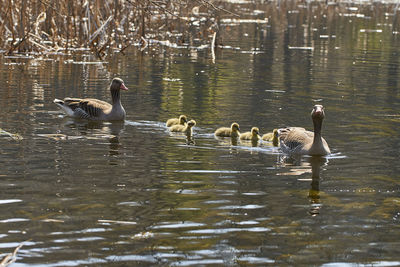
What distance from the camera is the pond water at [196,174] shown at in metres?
8.09

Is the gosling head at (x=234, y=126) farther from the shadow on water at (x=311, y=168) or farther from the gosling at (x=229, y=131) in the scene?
the shadow on water at (x=311, y=168)

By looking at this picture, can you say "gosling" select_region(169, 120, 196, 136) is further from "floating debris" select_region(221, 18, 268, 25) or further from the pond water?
"floating debris" select_region(221, 18, 268, 25)

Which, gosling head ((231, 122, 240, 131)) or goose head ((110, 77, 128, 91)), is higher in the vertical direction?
goose head ((110, 77, 128, 91))

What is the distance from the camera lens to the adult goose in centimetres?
1324

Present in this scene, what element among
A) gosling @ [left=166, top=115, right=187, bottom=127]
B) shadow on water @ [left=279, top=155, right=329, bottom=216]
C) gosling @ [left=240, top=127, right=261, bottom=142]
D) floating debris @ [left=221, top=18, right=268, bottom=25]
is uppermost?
floating debris @ [left=221, top=18, right=268, bottom=25]

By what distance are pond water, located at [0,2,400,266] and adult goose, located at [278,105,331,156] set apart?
26 cm

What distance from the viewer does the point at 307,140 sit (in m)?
13.6

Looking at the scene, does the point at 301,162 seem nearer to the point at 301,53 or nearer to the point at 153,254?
the point at 153,254

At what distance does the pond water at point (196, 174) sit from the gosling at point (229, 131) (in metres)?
0.22

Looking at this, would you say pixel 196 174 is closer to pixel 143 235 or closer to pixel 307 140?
pixel 307 140

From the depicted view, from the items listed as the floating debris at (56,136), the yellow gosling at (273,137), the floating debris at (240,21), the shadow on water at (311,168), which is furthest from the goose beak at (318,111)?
the floating debris at (240,21)

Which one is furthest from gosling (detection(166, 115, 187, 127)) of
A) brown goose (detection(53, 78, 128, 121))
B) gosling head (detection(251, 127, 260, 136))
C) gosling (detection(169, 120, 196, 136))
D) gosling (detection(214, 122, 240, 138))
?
gosling head (detection(251, 127, 260, 136))

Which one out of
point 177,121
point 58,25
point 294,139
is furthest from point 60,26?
point 294,139

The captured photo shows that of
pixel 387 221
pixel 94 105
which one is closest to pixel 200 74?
pixel 94 105
